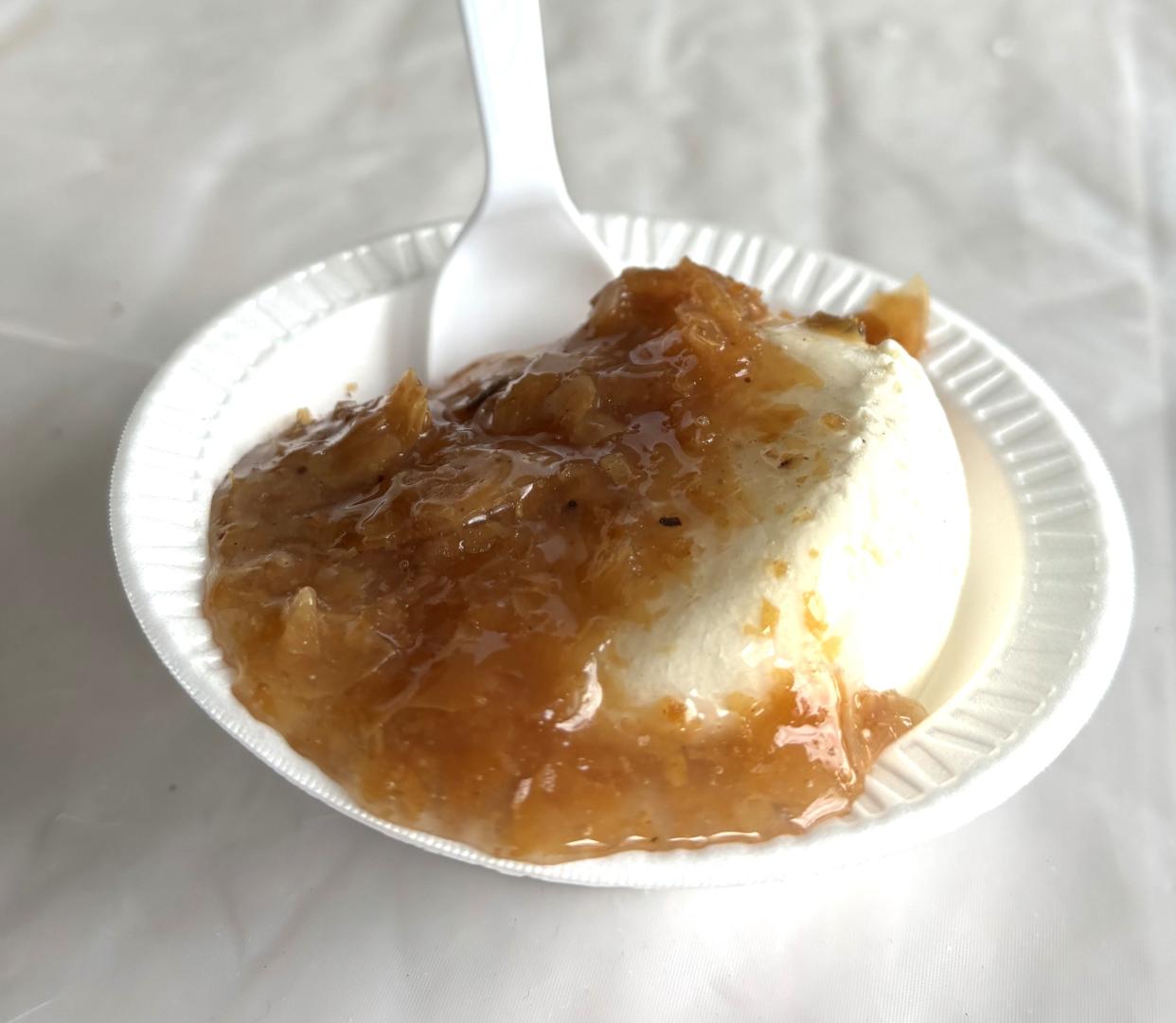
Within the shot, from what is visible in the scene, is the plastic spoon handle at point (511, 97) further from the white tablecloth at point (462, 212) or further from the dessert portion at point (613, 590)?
the white tablecloth at point (462, 212)

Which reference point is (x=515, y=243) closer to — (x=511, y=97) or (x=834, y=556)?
(x=511, y=97)

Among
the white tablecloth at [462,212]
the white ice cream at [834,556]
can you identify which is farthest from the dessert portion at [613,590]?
the white tablecloth at [462,212]

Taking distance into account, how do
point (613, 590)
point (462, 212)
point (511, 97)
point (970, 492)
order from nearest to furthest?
point (613, 590), point (970, 492), point (511, 97), point (462, 212)

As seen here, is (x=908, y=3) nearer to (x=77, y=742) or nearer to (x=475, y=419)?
(x=475, y=419)

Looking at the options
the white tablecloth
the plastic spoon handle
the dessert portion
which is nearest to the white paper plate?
the dessert portion

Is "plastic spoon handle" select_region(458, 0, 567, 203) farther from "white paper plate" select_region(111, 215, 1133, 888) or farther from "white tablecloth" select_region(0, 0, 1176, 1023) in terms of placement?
"white tablecloth" select_region(0, 0, 1176, 1023)

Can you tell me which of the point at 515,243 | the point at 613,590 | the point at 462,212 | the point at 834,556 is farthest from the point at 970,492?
the point at 462,212

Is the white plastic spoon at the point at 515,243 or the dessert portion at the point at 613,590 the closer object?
the dessert portion at the point at 613,590
